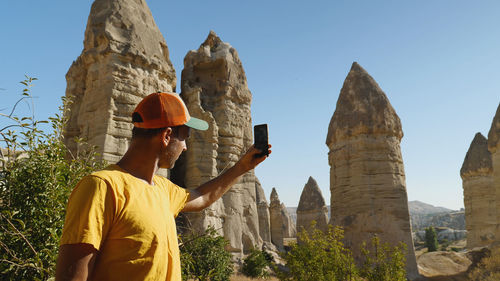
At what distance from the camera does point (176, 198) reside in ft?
6.44

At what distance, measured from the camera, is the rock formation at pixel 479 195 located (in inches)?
912

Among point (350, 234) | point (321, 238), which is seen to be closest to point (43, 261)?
point (321, 238)

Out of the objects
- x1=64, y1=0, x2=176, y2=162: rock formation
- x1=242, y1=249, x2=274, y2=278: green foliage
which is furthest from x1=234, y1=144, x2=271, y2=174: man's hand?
x1=242, y1=249, x2=274, y2=278: green foliage

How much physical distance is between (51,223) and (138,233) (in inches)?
69.3

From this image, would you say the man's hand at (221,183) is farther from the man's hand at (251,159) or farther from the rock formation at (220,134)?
the rock formation at (220,134)

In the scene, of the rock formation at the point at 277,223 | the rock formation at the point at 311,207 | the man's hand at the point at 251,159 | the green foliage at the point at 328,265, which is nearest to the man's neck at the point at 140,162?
the man's hand at the point at 251,159

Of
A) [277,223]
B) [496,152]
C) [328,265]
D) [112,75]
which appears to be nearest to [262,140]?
[328,265]

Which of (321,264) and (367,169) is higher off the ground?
(367,169)

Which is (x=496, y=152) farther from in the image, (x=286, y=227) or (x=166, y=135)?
(x=286, y=227)

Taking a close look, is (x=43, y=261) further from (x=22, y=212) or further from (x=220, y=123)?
Answer: (x=220, y=123)

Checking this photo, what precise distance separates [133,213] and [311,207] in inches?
1101

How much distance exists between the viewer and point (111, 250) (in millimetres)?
1353

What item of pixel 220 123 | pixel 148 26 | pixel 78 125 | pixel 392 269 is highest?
pixel 148 26

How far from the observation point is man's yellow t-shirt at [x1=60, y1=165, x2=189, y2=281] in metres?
1.28
